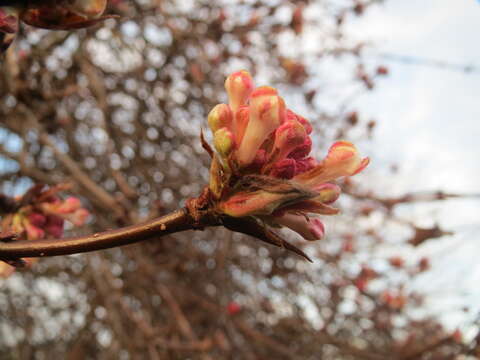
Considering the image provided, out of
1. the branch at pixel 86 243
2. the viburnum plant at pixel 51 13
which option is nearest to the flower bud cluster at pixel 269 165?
the branch at pixel 86 243

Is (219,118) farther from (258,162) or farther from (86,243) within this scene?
(86,243)

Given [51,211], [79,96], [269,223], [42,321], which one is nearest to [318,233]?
[269,223]

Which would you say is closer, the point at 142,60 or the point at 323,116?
the point at 142,60

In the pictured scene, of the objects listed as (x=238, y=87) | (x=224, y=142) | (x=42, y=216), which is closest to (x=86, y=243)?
(x=224, y=142)

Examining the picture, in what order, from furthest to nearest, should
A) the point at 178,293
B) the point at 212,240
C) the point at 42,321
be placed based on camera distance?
the point at 42,321, the point at 212,240, the point at 178,293

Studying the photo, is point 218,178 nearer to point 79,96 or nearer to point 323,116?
point 79,96

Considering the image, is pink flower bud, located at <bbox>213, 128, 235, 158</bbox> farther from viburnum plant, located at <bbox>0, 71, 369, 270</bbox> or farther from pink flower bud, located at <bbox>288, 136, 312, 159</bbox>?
pink flower bud, located at <bbox>288, 136, 312, 159</bbox>

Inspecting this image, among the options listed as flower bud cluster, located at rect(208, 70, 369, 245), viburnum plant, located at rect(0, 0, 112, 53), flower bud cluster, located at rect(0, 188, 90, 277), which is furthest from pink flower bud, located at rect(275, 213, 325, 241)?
flower bud cluster, located at rect(0, 188, 90, 277)
